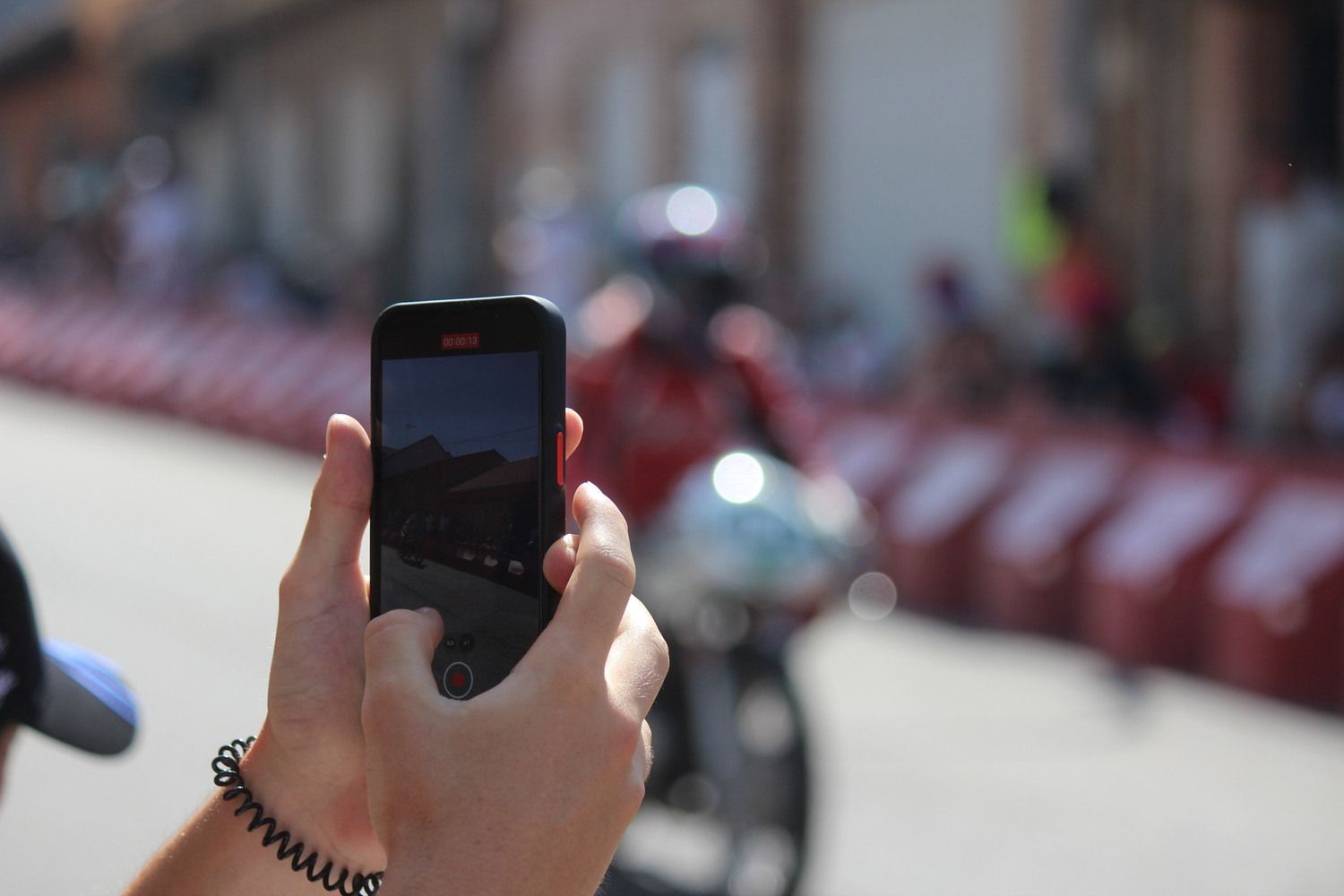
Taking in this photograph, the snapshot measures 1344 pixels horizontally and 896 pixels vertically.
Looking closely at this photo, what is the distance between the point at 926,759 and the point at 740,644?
2019mm

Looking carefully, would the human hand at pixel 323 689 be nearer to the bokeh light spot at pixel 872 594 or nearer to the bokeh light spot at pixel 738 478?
the bokeh light spot at pixel 738 478

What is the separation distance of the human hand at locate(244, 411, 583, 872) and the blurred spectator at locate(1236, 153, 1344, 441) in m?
9.91

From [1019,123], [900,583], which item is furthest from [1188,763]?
[1019,123]

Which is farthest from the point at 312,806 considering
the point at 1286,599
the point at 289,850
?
the point at 1286,599

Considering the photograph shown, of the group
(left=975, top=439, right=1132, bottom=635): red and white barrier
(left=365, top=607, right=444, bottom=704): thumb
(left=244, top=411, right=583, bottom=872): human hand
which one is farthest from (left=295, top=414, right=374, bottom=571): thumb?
(left=975, top=439, right=1132, bottom=635): red and white barrier

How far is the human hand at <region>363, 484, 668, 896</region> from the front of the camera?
131cm

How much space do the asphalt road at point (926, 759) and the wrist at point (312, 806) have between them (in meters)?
1.84

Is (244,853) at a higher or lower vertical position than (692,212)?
lower

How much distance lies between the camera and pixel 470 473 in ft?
5.08

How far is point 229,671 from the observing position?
7.20 metres

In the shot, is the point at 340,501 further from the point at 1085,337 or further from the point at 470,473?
the point at 1085,337

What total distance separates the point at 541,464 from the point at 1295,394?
405 inches

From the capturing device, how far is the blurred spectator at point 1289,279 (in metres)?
10.7

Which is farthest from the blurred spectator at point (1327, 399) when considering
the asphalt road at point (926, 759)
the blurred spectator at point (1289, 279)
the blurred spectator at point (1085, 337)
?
the asphalt road at point (926, 759)
